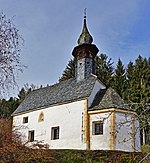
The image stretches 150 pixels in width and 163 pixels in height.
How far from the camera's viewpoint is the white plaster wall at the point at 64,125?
25.6 metres

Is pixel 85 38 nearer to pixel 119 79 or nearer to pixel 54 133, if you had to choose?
pixel 54 133

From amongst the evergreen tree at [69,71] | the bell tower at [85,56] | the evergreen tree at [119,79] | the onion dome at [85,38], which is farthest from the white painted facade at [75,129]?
the evergreen tree at [69,71]

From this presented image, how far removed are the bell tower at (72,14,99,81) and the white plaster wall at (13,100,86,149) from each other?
12.7 feet

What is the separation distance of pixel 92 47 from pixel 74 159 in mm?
17508

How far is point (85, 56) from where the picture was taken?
29.9 metres

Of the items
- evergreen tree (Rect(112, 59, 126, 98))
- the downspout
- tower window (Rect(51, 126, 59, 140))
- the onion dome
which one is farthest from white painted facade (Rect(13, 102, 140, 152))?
evergreen tree (Rect(112, 59, 126, 98))

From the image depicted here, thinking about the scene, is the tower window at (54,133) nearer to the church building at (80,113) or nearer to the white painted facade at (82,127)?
the church building at (80,113)

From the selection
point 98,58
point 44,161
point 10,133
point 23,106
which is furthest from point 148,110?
point 98,58

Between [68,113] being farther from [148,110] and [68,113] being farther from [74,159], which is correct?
[148,110]

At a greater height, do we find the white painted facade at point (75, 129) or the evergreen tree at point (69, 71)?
the evergreen tree at point (69, 71)

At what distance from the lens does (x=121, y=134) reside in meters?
23.8

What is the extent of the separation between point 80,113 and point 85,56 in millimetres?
6510

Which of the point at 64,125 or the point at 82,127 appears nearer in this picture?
the point at 82,127

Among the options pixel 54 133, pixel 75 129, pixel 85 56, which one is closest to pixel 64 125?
pixel 75 129
